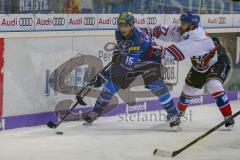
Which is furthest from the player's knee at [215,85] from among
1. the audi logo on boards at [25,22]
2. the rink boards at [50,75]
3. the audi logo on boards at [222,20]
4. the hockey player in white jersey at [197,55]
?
the audi logo on boards at [222,20]

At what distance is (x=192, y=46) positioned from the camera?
4.86 meters

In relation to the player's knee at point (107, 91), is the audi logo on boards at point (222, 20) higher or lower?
higher

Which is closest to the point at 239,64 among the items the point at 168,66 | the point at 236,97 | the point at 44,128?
the point at 236,97

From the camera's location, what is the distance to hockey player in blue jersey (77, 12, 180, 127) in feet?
16.7

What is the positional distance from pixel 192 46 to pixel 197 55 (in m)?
0.14

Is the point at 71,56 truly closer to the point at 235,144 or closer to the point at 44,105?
the point at 44,105

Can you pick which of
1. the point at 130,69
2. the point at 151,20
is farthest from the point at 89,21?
the point at 151,20

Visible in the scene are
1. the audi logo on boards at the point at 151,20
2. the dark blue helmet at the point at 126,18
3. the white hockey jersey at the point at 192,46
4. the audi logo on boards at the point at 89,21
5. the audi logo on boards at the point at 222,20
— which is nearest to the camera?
the white hockey jersey at the point at 192,46

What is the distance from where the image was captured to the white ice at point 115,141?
13.8ft

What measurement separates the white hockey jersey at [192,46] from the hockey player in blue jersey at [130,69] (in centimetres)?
20

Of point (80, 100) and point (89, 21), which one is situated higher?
point (89, 21)

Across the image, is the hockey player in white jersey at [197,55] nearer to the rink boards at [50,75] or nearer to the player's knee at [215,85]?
the player's knee at [215,85]

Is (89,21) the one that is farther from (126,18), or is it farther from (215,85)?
(215,85)

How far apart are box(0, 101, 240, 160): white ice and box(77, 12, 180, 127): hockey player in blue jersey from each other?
0.56 feet
